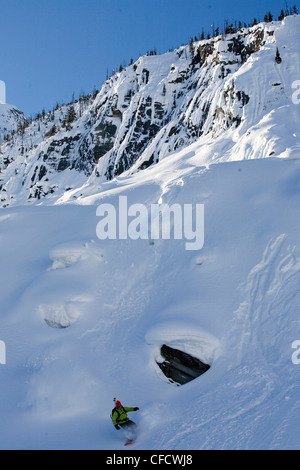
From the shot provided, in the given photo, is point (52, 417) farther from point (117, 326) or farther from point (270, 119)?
point (270, 119)

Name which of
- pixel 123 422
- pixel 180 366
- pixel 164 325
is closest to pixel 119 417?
pixel 123 422

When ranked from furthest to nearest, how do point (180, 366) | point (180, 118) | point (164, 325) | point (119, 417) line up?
1. point (180, 118)
2. point (164, 325)
3. point (180, 366)
4. point (119, 417)

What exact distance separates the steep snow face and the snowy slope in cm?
730

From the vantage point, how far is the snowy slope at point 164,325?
785 centimetres

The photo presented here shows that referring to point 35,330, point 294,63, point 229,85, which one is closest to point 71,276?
point 35,330

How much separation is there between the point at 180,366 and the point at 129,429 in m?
2.27

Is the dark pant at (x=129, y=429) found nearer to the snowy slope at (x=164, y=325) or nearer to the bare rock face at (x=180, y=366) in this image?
the snowy slope at (x=164, y=325)

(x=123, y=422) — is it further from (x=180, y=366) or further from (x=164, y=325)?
(x=164, y=325)

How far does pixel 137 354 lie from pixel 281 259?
569 centimetres

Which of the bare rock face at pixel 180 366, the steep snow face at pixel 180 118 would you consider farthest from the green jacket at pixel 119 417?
the steep snow face at pixel 180 118

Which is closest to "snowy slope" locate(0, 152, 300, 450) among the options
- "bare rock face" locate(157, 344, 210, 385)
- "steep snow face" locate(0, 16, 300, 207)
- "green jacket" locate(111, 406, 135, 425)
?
A: "bare rock face" locate(157, 344, 210, 385)

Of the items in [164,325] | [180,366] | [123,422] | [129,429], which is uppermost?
[164,325]

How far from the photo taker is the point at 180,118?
48.3 m

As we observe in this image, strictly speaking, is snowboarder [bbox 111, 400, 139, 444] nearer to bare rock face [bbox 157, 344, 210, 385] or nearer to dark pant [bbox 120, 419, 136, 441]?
dark pant [bbox 120, 419, 136, 441]
